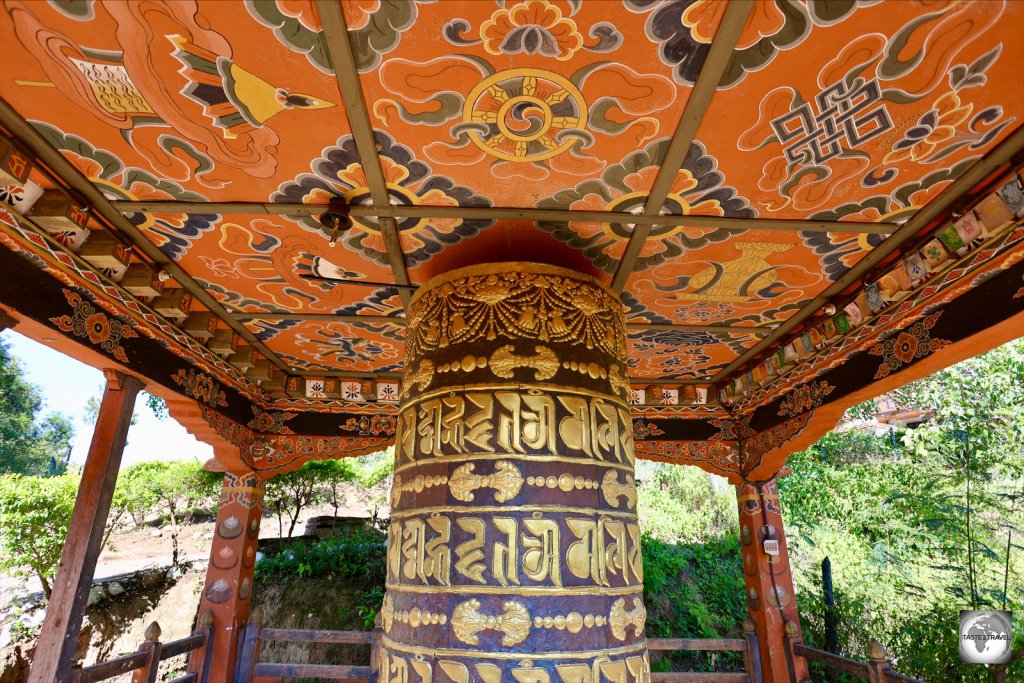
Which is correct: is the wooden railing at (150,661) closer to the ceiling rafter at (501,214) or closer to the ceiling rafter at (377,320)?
the ceiling rafter at (377,320)

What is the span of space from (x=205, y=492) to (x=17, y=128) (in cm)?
888

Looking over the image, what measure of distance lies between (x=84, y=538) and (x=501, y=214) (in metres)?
3.11

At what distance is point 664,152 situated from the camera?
2148 millimetres

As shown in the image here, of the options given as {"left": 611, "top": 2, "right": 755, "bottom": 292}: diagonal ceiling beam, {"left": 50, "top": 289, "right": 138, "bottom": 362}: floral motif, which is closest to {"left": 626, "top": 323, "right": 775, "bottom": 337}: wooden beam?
{"left": 611, "top": 2, "right": 755, "bottom": 292}: diagonal ceiling beam

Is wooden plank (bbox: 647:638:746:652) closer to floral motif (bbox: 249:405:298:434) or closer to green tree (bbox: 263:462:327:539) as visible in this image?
floral motif (bbox: 249:405:298:434)

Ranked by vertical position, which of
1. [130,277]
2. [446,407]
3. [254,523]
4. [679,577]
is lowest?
[679,577]

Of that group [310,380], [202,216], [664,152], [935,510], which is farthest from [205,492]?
Result: [935,510]

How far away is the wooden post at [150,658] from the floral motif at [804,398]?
5.22 metres

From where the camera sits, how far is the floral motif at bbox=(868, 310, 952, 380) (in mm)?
3102

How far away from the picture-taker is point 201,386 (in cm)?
435

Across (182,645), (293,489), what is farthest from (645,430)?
(293,489)

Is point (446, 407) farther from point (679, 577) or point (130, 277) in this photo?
point (679, 577)

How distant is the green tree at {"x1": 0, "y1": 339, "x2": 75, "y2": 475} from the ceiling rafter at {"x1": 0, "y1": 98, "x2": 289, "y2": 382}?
1296 cm

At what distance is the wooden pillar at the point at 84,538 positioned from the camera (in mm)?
3121
